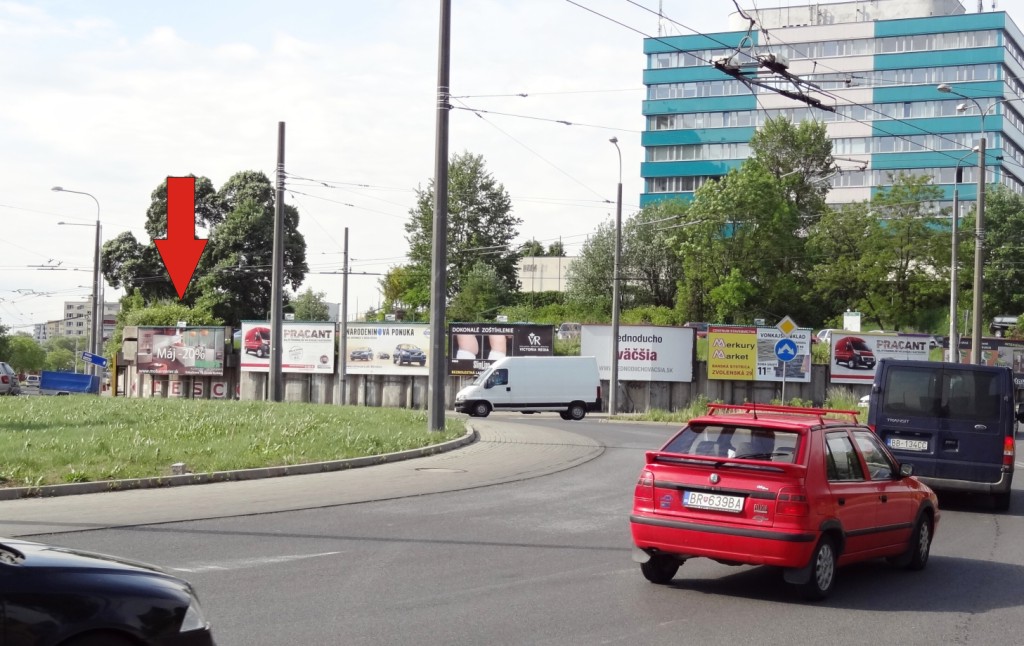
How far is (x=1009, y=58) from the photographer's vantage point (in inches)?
3474

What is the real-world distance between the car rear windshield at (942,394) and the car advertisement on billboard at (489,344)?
28.2 m

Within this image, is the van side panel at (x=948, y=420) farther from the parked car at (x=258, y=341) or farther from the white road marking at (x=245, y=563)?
the parked car at (x=258, y=341)

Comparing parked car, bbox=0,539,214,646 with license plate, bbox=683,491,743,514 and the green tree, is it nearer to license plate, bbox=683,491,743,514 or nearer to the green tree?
license plate, bbox=683,491,743,514

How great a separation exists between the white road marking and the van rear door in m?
8.62

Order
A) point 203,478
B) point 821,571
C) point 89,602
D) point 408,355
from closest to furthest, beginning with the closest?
1. point 89,602
2. point 821,571
3. point 203,478
4. point 408,355

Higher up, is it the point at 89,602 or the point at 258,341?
the point at 258,341

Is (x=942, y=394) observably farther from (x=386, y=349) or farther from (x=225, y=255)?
(x=225, y=255)

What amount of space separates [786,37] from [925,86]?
12176 millimetres

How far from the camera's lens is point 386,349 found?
150ft

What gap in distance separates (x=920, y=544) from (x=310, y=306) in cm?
9668

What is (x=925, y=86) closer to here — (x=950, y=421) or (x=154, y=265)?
(x=154, y=265)

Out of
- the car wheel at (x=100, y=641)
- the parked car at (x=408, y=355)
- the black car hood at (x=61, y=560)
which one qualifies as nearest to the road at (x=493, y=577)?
the black car hood at (x=61, y=560)

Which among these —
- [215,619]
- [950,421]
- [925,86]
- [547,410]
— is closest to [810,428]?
[215,619]

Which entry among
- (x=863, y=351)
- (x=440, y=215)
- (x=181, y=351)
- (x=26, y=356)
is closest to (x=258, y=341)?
(x=181, y=351)
